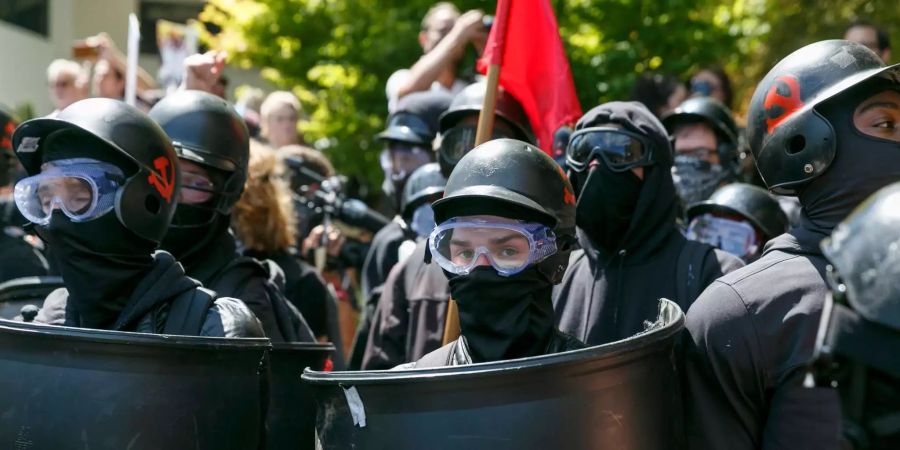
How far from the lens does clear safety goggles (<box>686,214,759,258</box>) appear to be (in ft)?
21.9

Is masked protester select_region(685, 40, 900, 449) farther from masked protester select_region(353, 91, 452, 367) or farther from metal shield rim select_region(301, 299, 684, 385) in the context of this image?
masked protester select_region(353, 91, 452, 367)

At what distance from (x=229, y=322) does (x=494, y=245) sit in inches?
35.2

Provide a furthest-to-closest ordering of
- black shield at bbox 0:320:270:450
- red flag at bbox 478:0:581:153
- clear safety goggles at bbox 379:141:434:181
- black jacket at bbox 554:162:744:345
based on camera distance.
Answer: clear safety goggles at bbox 379:141:434:181 → red flag at bbox 478:0:581:153 → black jacket at bbox 554:162:744:345 → black shield at bbox 0:320:270:450

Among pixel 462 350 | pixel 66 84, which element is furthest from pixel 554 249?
pixel 66 84

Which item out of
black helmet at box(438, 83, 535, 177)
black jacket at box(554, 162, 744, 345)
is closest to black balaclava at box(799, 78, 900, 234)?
black jacket at box(554, 162, 744, 345)

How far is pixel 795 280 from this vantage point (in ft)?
11.5

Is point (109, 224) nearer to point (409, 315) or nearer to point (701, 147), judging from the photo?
point (409, 315)

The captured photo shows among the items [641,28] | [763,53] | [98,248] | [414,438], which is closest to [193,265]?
[98,248]

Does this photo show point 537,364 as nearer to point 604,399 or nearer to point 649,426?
point 604,399

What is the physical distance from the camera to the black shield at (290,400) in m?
4.11

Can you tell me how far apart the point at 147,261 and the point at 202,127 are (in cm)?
121

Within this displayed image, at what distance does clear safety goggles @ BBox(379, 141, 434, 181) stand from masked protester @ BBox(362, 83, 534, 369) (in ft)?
5.67

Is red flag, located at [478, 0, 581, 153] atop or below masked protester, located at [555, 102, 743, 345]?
atop

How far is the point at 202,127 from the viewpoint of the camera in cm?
528
